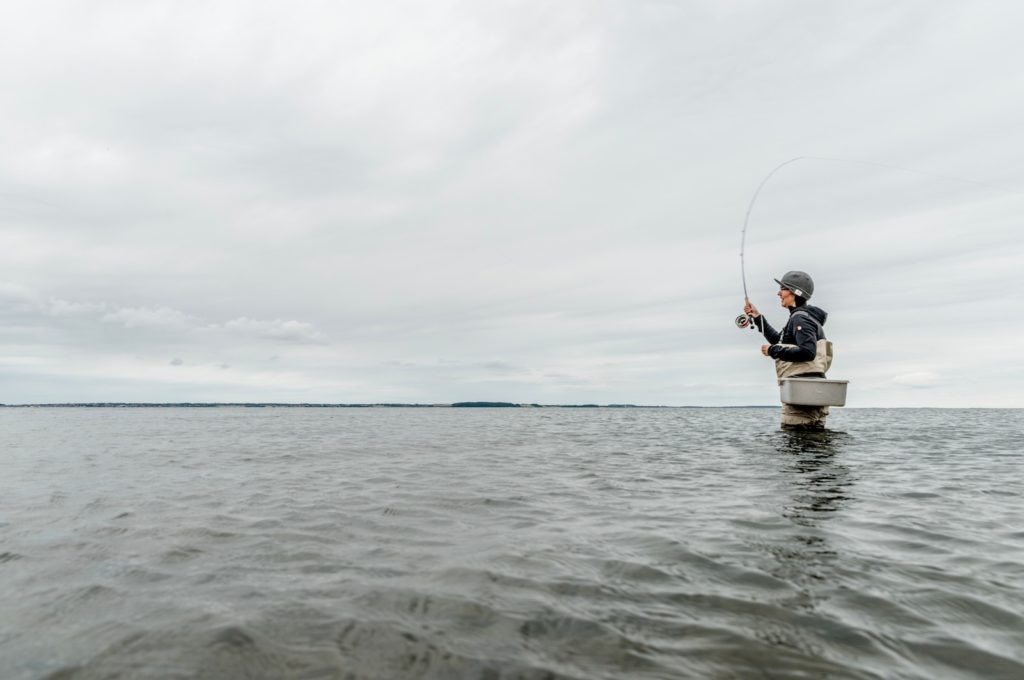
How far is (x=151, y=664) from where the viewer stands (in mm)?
3127

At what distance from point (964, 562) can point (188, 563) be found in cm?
692

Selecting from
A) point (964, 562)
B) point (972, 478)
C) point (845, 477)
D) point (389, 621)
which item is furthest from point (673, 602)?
point (972, 478)

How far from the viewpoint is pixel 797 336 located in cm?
1387

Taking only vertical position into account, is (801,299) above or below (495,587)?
above

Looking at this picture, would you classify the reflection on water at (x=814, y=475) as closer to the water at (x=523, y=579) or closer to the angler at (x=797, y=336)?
the water at (x=523, y=579)

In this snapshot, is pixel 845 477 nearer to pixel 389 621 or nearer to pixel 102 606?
pixel 389 621

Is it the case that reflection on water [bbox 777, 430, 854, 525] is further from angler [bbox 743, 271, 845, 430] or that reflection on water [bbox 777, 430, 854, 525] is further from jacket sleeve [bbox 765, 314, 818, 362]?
jacket sleeve [bbox 765, 314, 818, 362]

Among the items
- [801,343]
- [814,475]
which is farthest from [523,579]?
[801,343]

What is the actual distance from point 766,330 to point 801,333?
0.99m

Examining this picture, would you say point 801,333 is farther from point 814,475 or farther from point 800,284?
point 814,475

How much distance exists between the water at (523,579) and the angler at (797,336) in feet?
15.9

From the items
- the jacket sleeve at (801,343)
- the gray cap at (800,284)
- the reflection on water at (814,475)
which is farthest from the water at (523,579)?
the gray cap at (800,284)

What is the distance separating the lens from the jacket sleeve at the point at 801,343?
13711mm

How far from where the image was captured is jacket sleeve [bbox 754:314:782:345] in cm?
1459
